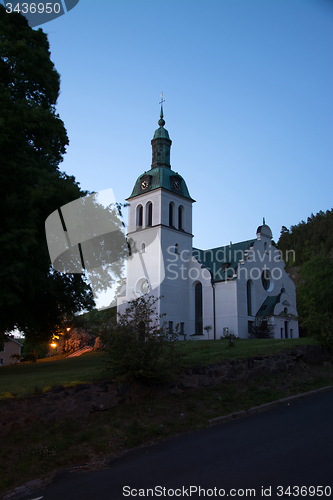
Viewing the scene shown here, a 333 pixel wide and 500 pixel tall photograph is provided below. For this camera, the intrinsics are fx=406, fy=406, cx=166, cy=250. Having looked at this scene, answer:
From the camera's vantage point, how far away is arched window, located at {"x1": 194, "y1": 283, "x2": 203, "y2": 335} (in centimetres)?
3974

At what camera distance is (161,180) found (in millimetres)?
42688

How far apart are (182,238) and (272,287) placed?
34.8 ft

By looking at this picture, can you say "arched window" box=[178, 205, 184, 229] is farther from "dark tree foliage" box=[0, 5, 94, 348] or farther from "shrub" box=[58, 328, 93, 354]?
"dark tree foliage" box=[0, 5, 94, 348]

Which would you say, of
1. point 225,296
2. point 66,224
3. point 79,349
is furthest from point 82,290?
point 79,349

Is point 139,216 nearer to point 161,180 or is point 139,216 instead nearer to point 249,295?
point 161,180

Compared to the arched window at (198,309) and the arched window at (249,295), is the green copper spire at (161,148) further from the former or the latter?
the arched window at (249,295)

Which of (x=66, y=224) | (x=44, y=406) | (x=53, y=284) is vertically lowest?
(x=44, y=406)

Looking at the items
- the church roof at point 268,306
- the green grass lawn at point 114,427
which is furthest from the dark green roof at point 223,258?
the green grass lawn at point 114,427

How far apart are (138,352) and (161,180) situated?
3464 centimetres

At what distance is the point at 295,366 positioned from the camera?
42.8ft

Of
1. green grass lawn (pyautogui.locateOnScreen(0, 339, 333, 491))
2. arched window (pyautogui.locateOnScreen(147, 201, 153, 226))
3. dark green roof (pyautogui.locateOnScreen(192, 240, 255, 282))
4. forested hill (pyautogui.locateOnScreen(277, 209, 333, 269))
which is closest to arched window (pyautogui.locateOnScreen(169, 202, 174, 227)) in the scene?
arched window (pyautogui.locateOnScreen(147, 201, 153, 226))

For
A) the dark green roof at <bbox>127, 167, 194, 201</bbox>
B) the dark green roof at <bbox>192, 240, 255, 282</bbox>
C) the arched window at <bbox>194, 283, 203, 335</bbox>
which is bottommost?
the arched window at <bbox>194, 283, 203, 335</bbox>

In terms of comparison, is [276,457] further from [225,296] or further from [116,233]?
[225,296]

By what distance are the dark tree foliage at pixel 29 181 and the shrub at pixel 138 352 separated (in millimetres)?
3358
